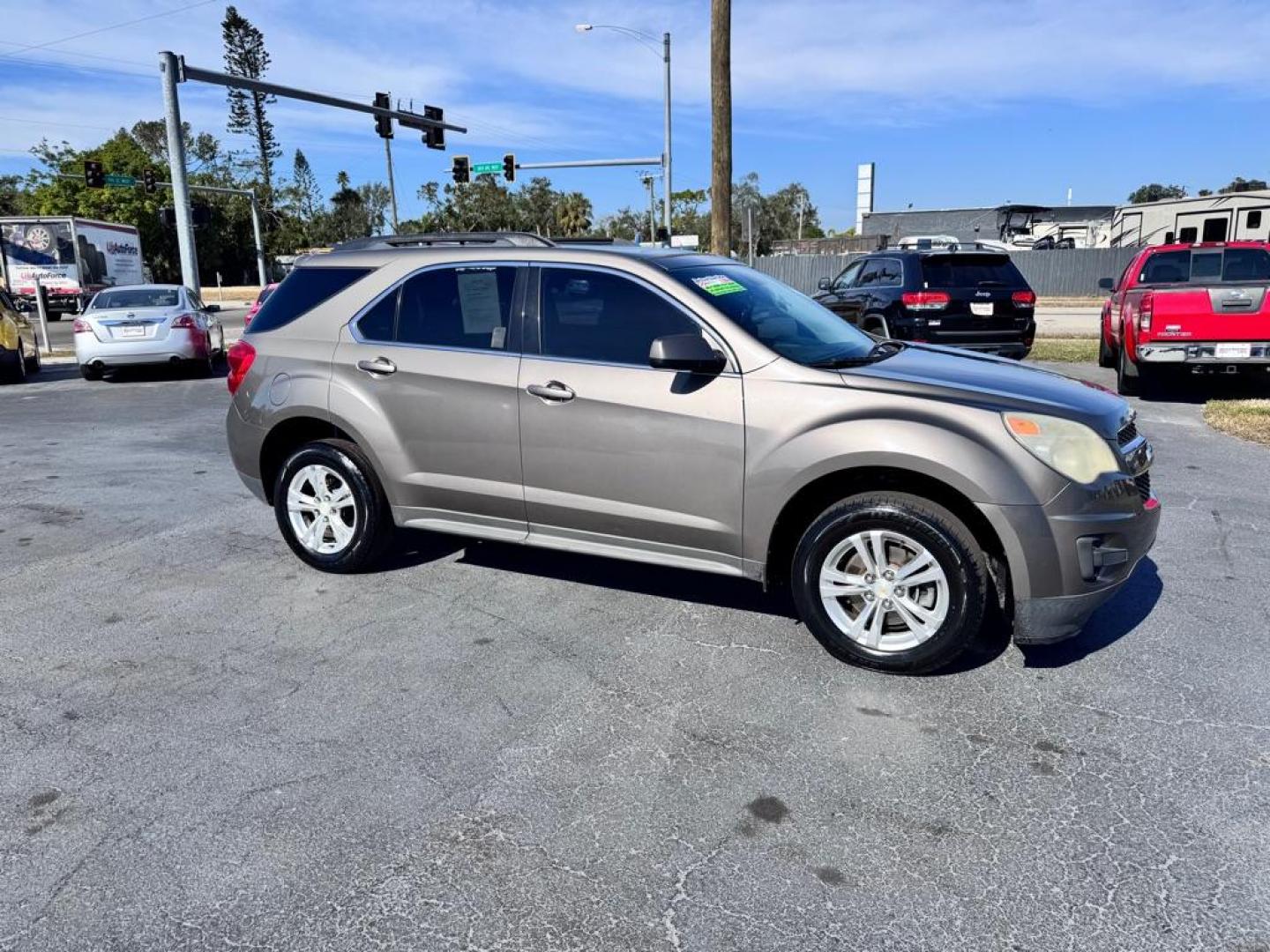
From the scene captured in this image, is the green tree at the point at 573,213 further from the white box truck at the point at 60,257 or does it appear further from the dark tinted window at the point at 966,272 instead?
the dark tinted window at the point at 966,272

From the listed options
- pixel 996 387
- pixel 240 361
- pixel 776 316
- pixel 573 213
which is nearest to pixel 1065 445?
pixel 996 387

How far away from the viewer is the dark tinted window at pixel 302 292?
518 cm

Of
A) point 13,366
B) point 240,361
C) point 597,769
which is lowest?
point 597,769

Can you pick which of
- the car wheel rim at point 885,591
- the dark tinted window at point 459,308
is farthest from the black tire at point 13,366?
the car wheel rim at point 885,591

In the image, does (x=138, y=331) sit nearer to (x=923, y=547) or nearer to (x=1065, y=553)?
(x=923, y=547)

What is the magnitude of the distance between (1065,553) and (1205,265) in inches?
393

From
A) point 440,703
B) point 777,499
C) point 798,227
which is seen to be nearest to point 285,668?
point 440,703

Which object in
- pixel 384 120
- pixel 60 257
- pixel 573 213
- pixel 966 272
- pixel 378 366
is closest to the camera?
pixel 378 366

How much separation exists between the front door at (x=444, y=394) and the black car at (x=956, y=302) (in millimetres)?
7568

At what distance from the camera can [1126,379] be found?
11.3 m

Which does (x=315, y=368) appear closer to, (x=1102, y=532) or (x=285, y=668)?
(x=285, y=668)

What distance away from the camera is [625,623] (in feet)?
14.9

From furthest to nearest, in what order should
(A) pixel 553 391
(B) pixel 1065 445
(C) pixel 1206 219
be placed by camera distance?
(C) pixel 1206 219, (A) pixel 553 391, (B) pixel 1065 445

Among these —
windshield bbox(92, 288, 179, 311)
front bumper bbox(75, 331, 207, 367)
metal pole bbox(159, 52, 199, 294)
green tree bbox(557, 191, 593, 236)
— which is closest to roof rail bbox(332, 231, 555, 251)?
front bumper bbox(75, 331, 207, 367)
